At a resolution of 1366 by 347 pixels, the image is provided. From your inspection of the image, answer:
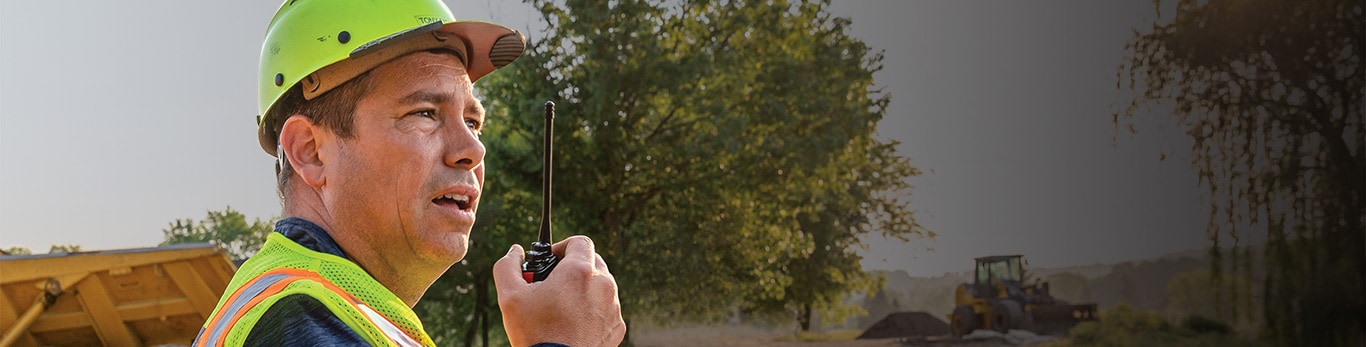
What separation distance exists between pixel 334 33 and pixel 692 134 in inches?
761

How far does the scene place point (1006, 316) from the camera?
23.1m

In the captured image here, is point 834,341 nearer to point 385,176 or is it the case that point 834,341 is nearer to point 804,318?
point 804,318

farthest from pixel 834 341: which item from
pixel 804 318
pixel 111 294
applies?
pixel 111 294

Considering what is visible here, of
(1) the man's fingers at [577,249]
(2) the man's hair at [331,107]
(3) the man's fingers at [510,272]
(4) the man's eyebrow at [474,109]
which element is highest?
(4) the man's eyebrow at [474,109]

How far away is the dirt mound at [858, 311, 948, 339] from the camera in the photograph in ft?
84.9

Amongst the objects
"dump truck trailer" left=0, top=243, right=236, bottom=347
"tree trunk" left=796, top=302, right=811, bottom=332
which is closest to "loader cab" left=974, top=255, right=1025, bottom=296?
"tree trunk" left=796, top=302, right=811, bottom=332

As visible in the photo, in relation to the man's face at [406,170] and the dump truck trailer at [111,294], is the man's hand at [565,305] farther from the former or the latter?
the dump truck trailer at [111,294]

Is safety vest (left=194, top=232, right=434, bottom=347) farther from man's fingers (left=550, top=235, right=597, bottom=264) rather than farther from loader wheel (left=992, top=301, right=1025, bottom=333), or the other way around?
loader wheel (left=992, top=301, right=1025, bottom=333)

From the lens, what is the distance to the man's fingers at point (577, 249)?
68.6 inches

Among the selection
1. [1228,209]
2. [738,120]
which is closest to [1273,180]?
[1228,209]

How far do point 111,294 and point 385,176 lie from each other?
659 centimetres

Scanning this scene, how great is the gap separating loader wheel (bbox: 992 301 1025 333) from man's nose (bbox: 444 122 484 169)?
73.0 ft

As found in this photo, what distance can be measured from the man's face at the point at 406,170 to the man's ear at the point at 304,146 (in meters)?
0.02

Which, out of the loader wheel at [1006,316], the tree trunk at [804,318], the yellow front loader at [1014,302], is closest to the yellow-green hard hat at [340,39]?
the yellow front loader at [1014,302]
